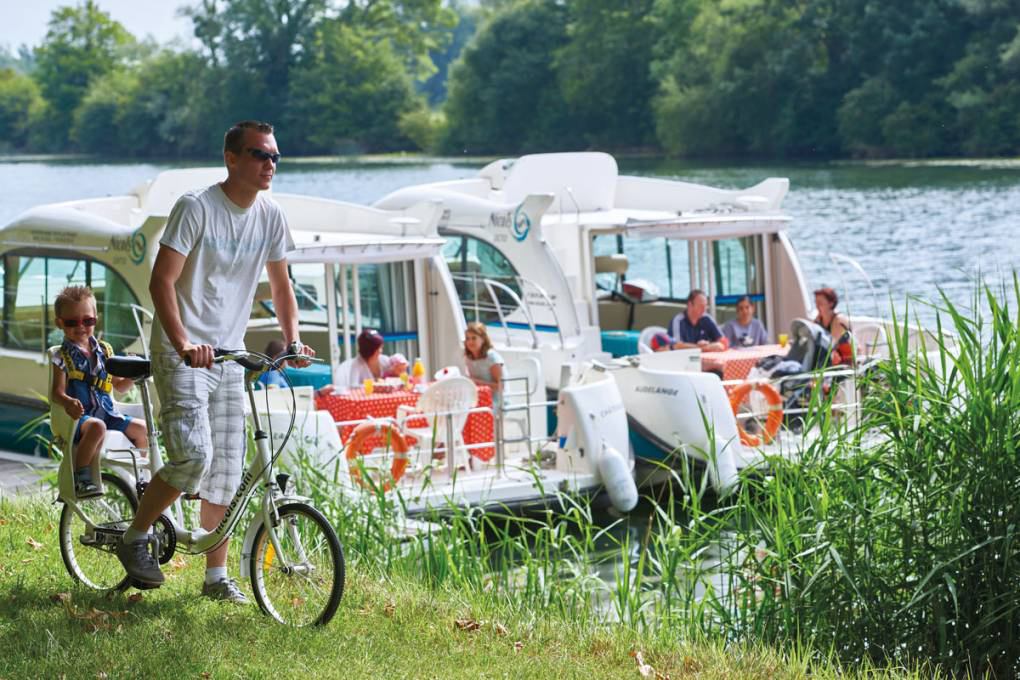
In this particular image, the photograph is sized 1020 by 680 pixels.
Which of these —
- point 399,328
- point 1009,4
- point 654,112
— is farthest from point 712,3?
point 399,328

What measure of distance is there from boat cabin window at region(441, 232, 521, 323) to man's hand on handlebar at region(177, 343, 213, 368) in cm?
1002

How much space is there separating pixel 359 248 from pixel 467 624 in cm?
656

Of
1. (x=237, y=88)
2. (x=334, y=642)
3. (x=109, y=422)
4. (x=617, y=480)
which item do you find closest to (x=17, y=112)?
(x=237, y=88)

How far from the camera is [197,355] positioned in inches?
184

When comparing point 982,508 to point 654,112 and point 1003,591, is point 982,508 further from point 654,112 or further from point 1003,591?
point 654,112

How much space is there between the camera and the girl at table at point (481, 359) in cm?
1091

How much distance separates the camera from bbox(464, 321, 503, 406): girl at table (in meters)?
10.9

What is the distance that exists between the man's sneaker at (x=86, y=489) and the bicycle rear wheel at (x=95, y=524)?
0.06m

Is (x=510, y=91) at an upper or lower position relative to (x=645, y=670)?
upper

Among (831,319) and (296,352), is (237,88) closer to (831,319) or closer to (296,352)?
(831,319)

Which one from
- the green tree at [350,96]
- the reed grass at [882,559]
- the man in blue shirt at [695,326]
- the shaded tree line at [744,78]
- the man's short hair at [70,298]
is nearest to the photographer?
the man's short hair at [70,298]

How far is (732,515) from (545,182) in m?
10.2

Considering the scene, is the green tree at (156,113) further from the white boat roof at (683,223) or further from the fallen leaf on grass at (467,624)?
the fallen leaf on grass at (467,624)

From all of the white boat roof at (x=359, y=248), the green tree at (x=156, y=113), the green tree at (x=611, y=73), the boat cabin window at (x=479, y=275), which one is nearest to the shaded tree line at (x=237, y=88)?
the green tree at (x=156, y=113)
